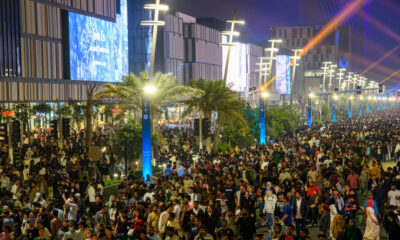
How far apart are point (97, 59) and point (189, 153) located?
133ft

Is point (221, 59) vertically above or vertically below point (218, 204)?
above

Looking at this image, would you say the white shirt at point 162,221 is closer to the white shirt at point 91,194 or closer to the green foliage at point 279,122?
the white shirt at point 91,194

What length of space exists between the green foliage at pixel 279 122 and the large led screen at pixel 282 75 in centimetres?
8806

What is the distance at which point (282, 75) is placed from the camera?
137 m

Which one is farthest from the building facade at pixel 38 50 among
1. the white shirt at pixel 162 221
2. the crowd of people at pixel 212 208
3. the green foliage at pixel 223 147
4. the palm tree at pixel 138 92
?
the white shirt at pixel 162 221

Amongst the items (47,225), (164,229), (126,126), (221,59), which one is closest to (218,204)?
(164,229)

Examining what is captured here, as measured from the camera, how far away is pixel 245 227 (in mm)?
11352

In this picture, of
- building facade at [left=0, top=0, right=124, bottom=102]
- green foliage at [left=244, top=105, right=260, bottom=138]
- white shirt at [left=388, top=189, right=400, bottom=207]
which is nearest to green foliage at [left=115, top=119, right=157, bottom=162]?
green foliage at [left=244, top=105, right=260, bottom=138]

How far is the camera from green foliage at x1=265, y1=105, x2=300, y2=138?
1683 inches

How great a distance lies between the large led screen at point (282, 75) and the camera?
136 m

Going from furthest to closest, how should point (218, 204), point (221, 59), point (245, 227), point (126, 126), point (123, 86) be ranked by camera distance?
point (221, 59) → point (123, 86) → point (126, 126) → point (218, 204) → point (245, 227)

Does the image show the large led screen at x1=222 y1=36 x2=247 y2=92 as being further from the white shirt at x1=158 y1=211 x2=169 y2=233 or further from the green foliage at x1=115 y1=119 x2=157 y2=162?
the white shirt at x1=158 y1=211 x2=169 y2=233

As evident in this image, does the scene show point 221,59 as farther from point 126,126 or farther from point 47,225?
point 47,225

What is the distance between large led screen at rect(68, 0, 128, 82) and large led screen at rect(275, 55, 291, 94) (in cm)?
6662
